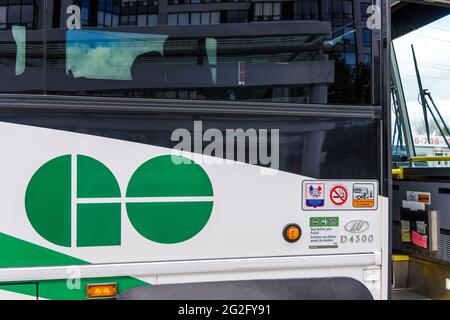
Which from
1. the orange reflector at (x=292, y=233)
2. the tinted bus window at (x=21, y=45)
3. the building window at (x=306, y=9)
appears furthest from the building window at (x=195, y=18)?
the orange reflector at (x=292, y=233)

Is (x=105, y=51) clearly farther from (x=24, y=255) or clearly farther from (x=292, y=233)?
(x=292, y=233)

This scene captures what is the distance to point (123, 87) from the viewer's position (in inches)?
78.9

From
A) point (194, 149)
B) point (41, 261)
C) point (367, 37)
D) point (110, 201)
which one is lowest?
point (41, 261)

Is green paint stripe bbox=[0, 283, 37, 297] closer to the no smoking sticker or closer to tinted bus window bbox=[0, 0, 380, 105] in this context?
tinted bus window bbox=[0, 0, 380, 105]

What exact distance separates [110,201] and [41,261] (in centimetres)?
36

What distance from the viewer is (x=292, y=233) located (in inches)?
83.0

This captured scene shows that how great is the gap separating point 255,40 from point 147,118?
1.93ft

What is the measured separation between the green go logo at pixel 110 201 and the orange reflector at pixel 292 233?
0.36m

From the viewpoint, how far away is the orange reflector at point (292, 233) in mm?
2104

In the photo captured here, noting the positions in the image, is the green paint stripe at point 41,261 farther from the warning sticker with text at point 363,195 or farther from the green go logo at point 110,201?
the warning sticker with text at point 363,195

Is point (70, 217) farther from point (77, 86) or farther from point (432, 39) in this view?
point (432, 39)

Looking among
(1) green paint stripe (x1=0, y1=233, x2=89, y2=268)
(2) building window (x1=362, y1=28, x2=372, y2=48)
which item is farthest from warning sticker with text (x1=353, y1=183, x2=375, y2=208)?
(1) green paint stripe (x1=0, y1=233, x2=89, y2=268)

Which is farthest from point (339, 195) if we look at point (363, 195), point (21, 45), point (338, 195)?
point (21, 45)
